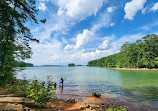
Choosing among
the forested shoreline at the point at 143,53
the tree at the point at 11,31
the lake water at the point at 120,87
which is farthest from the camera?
the forested shoreline at the point at 143,53

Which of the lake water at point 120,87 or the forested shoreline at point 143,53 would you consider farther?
the forested shoreline at point 143,53

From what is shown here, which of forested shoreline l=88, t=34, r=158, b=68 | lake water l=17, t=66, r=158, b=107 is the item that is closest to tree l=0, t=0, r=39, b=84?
lake water l=17, t=66, r=158, b=107

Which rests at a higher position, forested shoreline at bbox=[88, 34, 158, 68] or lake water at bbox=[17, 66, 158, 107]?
forested shoreline at bbox=[88, 34, 158, 68]

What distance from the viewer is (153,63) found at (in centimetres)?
6394

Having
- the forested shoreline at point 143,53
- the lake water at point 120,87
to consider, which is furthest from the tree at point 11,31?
the forested shoreline at point 143,53

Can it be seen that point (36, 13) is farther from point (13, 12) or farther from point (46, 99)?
point (46, 99)

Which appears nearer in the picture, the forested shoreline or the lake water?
the lake water

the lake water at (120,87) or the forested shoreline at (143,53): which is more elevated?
the forested shoreline at (143,53)

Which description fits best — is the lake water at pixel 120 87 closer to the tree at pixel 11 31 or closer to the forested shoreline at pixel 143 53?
the tree at pixel 11 31

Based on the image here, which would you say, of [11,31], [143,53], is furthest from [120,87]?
[143,53]

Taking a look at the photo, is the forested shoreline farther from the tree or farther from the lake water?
the tree

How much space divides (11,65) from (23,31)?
12.1 feet

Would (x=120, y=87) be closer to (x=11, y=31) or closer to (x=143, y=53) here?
(x=11, y=31)

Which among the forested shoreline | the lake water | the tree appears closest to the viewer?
the tree
